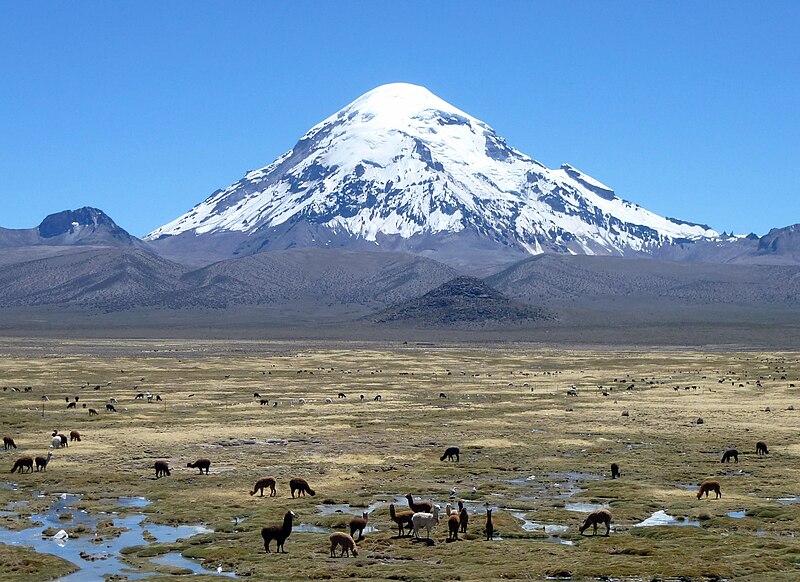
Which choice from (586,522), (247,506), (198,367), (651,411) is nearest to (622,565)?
(586,522)

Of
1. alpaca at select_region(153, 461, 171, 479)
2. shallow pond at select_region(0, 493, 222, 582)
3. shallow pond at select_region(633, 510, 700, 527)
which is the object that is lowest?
shallow pond at select_region(633, 510, 700, 527)

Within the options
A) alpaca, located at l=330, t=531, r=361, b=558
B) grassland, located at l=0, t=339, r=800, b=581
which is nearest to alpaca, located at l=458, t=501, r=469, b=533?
grassland, located at l=0, t=339, r=800, b=581

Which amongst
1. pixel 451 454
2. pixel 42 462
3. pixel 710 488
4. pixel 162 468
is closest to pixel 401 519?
pixel 710 488

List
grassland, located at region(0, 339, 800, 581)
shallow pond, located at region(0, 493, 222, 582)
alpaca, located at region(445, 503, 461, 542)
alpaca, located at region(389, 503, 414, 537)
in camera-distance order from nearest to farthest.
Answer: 1. shallow pond, located at region(0, 493, 222, 582)
2. grassland, located at region(0, 339, 800, 581)
3. alpaca, located at region(445, 503, 461, 542)
4. alpaca, located at region(389, 503, 414, 537)

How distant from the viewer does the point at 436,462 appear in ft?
151

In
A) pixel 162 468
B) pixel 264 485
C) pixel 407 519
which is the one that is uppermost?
pixel 162 468

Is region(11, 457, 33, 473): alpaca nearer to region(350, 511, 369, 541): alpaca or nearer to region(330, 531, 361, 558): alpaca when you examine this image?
region(350, 511, 369, 541): alpaca

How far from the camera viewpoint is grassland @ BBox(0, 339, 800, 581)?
28281 millimetres

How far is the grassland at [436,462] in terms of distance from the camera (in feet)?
92.8

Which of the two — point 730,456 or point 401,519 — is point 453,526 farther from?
point 730,456

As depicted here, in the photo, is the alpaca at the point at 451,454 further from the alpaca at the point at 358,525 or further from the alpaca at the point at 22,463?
the alpaca at the point at 22,463

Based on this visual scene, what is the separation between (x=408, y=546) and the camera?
30062 mm

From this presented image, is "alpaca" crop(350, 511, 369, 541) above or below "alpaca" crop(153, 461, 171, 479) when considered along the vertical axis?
below

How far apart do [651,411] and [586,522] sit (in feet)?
130
